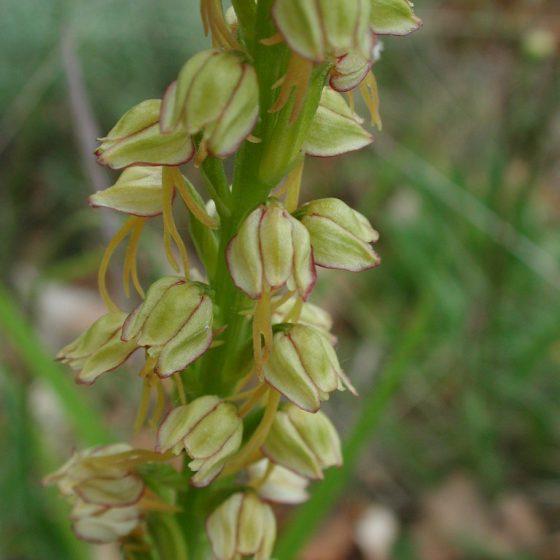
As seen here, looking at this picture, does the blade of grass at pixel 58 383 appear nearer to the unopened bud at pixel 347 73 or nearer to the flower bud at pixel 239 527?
the flower bud at pixel 239 527

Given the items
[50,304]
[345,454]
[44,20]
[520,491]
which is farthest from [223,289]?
[44,20]

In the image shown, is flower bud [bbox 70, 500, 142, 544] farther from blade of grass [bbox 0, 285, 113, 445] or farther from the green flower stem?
blade of grass [bbox 0, 285, 113, 445]

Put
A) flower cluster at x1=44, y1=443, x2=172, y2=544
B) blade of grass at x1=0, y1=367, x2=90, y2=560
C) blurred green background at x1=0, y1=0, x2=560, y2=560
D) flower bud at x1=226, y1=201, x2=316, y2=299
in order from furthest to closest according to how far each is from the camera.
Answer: blurred green background at x1=0, y1=0, x2=560, y2=560
blade of grass at x1=0, y1=367, x2=90, y2=560
flower cluster at x1=44, y1=443, x2=172, y2=544
flower bud at x1=226, y1=201, x2=316, y2=299

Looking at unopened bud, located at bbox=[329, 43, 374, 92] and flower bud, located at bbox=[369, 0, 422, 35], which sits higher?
flower bud, located at bbox=[369, 0, 422, 35]

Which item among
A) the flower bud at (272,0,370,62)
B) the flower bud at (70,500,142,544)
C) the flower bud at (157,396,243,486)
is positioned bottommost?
the flower bud at (70,500,142,544)

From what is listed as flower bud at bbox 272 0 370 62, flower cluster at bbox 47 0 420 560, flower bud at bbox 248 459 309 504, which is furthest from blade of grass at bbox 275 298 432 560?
flower bud at bbox 272 0 370 62

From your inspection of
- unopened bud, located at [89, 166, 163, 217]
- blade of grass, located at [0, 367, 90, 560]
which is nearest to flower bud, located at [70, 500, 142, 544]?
unopened bud, located at [89, 166, 163, 217]

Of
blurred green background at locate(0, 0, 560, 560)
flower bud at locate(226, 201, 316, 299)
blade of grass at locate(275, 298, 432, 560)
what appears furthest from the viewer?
blurred green background at locate(0, 0, 560, 560)

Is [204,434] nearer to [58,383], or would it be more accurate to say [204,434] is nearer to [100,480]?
[100,480]

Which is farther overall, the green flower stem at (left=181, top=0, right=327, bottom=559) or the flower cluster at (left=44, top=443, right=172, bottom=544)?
the flower cluster at (left=44, top=443, right=172, bottom=544)

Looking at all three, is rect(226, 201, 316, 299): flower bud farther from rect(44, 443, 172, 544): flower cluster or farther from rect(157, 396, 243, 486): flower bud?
rect(44, 443, 172, 544): flower cluster
